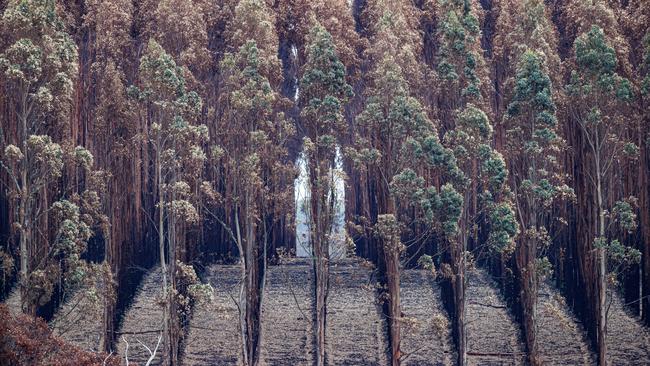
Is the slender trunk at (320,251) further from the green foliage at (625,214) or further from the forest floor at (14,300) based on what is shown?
the forest floor at (14,300)

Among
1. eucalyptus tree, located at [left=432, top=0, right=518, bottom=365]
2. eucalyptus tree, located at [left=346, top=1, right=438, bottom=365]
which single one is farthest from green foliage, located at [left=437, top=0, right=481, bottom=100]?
eucalyptus tree, located at [left=346, top=1, right=438, bottom=365]

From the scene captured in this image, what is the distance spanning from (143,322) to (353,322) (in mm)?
5429

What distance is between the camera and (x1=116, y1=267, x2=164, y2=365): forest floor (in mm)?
23953

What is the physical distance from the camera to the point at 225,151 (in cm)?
2420

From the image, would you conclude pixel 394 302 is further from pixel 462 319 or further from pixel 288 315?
pixel 288 315

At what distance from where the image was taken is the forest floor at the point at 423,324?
24.2 m

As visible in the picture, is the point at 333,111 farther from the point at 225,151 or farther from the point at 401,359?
the point at 401,359

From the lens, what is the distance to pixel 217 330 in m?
24.8

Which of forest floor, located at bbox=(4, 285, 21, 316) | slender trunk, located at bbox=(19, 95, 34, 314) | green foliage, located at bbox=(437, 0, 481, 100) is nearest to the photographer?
slender trunk, located at bbox=(19, 95, 34, 314)

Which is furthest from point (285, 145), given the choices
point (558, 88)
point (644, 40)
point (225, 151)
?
point (644, 40)

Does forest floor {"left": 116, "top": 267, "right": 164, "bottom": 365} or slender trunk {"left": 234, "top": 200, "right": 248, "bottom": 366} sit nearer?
slender trunk {"left": 234, "top": 200, "right": 248, "bottom": 366}

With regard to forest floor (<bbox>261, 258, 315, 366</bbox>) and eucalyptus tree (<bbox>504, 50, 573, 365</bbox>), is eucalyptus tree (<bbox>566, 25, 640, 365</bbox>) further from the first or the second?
forest floor (<bbox>261, 258, 315, 366</bbox>)

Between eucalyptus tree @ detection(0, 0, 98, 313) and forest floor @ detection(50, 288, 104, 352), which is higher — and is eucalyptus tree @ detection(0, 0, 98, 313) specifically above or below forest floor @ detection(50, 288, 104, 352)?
above

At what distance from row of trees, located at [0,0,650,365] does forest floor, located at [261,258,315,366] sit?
3.16 ft
